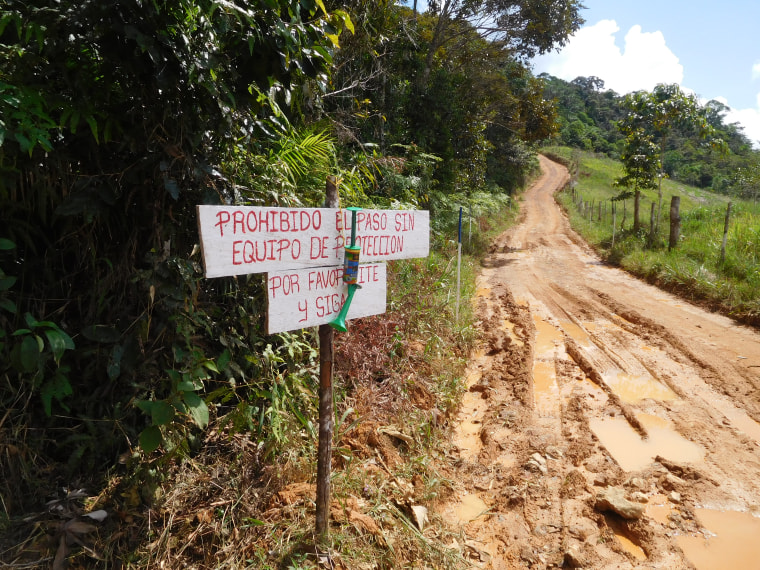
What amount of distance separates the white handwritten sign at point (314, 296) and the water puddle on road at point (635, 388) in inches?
127

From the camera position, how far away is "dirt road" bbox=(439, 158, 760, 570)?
2406mm

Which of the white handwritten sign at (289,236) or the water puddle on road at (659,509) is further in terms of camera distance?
the water puddle on road at (659,509)

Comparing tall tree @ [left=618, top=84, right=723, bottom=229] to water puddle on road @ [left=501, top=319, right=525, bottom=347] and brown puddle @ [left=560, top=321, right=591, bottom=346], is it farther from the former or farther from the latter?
water puddle on road @ [left=501, top=319, right=525, bottom=347]

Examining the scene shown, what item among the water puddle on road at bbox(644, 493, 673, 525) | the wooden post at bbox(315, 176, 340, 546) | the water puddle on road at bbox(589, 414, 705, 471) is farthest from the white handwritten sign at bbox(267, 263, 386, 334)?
the water puddle on road at bbox(589, 414, 705, 471)

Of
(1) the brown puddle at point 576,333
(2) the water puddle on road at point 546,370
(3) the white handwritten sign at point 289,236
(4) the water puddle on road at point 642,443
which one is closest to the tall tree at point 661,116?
(1) the brown puddle at point 576,333

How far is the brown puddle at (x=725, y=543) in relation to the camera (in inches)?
90.0

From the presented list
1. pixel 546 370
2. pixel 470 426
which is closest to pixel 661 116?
pixel 546 370

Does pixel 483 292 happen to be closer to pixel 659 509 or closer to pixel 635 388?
pixel 635 388

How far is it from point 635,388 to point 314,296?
12.7 feet

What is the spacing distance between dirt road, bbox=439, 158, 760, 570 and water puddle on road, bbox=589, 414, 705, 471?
14mm

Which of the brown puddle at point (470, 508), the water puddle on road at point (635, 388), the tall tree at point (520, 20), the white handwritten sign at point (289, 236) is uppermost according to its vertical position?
the tall tree at point (520, 20)

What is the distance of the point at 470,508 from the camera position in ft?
8.82

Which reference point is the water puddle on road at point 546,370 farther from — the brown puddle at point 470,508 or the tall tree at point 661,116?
the tall tree at point 661,116

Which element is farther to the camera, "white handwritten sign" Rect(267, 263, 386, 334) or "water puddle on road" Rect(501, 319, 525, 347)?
"water puddle on road" Rect(501, 319, 525, 347)
